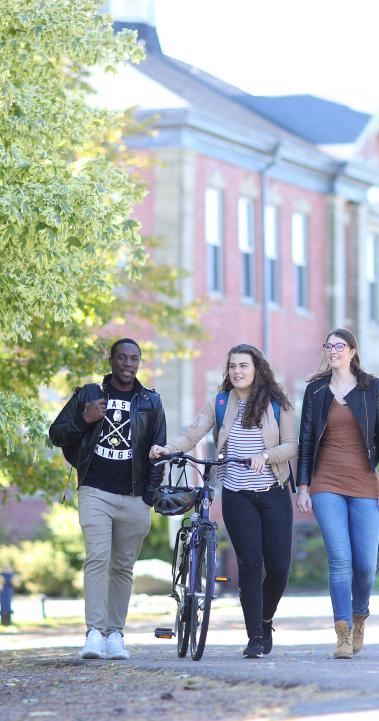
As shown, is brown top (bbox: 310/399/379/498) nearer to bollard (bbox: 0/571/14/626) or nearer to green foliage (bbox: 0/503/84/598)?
bollard (bbox: 0/571/14/626)

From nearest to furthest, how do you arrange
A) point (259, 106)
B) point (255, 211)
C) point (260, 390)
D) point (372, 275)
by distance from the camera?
1. point (260, 390)
2. point (255, 211)
3. point (259, 106)
4. point (372, 275)

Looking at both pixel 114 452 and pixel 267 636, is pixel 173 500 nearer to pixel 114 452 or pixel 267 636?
pixel 114 452

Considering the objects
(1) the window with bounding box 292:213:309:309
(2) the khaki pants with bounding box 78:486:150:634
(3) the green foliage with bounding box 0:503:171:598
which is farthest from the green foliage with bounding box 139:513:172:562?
(2) the khaki pants with bounding box 78:486:150:634

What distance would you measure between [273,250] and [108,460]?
2434 cm

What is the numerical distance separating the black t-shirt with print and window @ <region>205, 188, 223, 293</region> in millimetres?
21183

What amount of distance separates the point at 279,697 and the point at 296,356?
27831 mm

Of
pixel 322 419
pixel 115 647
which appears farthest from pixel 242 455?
pixel 115 647

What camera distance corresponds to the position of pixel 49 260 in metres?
12.3

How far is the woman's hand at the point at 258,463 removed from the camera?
10.7m

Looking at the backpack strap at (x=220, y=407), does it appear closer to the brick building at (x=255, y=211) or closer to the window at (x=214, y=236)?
the brick building at (x=255, y=211)

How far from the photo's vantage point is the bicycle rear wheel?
35.0 feet

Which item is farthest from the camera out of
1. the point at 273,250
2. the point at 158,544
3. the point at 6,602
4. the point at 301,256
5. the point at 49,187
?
the point at 301,256

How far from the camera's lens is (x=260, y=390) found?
1100 centimetres

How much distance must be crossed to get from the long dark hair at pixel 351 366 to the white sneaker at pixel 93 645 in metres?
2.07
